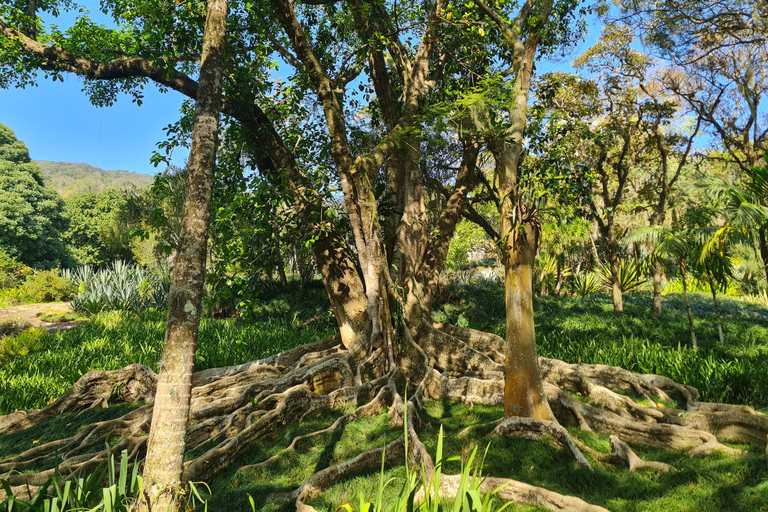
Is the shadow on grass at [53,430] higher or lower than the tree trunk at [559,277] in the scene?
lower

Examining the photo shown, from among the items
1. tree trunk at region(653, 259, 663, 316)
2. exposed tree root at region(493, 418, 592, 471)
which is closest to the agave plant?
tree trunk at region(653, 259, 663, 316)

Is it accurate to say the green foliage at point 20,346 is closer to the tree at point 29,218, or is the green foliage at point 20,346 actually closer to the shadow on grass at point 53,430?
the shadow on grass at point 53,430

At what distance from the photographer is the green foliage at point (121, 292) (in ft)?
39.6

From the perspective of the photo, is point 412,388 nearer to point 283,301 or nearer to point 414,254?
point 414,254

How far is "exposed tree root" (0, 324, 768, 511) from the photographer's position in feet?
12.5

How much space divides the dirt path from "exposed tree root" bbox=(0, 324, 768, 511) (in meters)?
6.68

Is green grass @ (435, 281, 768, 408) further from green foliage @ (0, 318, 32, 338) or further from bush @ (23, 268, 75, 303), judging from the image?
bush @ (23, 268, 75, 303)

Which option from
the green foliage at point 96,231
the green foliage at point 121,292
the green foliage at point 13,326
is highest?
the green foliage at point 96,231

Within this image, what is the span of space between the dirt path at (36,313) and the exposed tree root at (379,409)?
263 inches

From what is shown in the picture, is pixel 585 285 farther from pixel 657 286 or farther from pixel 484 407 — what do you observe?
pixel 484 407

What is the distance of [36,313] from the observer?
12.4m

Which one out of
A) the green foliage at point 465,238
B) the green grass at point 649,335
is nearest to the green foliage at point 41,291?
the green foliage at point 465,238

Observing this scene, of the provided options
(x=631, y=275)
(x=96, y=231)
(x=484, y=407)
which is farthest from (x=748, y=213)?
(x=96, y=231)

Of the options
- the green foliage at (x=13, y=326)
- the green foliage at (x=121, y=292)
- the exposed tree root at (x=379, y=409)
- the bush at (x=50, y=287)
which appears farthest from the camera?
the bush at (x=50, y=287)
